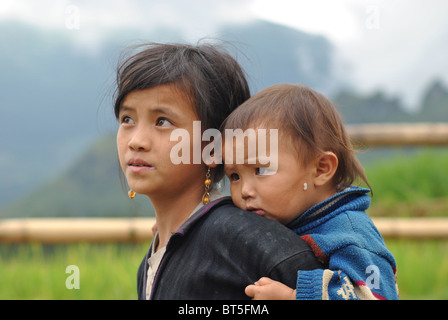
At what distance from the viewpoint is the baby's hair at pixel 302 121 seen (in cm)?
179

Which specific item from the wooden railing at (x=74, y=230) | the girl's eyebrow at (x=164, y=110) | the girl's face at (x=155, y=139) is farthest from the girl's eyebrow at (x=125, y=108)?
the wooden railing at (x=74, y=230)

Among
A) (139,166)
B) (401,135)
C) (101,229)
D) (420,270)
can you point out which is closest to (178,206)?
(139,166)

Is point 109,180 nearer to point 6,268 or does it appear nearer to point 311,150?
point 6,268

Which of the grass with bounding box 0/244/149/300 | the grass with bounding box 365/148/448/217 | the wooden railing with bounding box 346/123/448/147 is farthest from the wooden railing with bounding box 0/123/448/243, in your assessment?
the grass with bounding box 365/148/448/217

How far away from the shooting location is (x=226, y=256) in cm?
170

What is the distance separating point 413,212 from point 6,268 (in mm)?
4159

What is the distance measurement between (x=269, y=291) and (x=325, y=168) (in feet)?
1.66

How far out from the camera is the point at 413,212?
19.3 feet

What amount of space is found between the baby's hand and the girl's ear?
→ 418mm

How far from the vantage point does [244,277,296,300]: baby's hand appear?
5.14 ft

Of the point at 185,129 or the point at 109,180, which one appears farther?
the point at 109,180

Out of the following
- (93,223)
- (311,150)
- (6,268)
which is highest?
(311,150)

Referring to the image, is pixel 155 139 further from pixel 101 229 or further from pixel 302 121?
pixel 101 229

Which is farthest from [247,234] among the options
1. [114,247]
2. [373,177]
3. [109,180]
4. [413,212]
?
[109,180]
